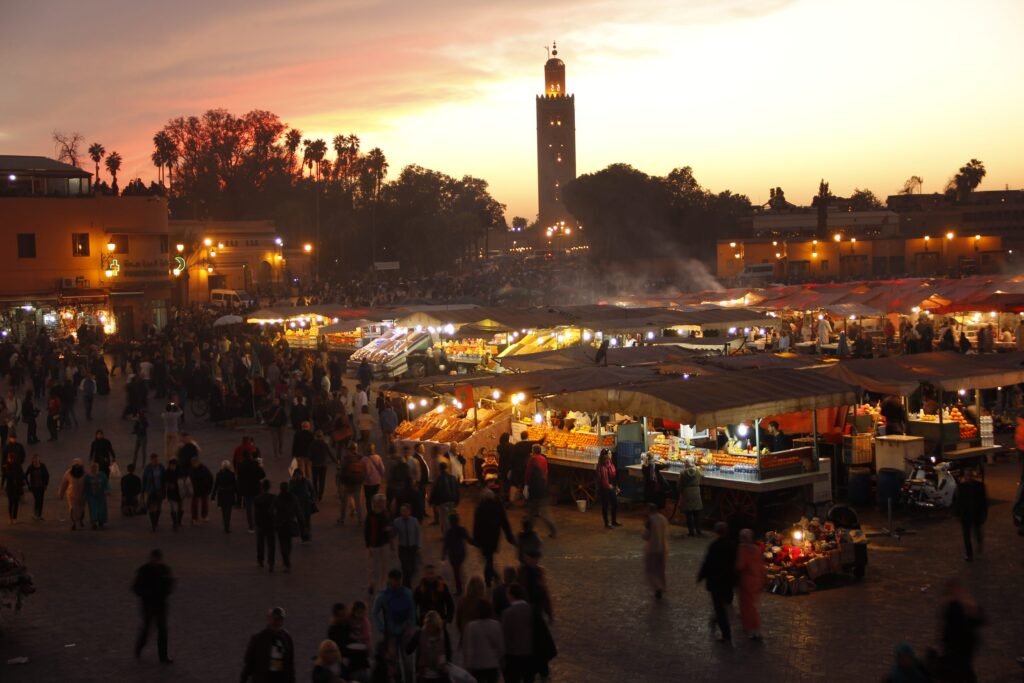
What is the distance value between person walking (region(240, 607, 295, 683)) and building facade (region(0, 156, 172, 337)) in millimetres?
41408

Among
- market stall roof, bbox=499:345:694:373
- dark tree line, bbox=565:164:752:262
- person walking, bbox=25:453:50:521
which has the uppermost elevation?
dark tree line, bbox=565:164:752:262

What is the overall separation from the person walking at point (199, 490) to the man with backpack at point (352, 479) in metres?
1.99

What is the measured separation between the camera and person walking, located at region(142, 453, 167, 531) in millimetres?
16484

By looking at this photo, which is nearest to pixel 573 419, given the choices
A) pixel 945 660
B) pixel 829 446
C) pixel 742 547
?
pixel 829 446

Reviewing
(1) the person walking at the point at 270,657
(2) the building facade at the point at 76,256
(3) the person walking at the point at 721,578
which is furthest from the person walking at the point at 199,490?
(2) the building facade at the point at 76,256

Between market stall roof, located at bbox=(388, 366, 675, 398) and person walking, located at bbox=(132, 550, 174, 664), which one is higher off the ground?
market stall roof, located at bbox=(388, 366, 675, 398)

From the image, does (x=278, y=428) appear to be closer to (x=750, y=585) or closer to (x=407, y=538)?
(x=407, y=538)

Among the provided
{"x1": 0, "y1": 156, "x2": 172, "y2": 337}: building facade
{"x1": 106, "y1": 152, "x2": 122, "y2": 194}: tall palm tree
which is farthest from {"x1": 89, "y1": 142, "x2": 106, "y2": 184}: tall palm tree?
{"x1": 0, "y1": 156, "x2": 172, "y2": 337}: building facade

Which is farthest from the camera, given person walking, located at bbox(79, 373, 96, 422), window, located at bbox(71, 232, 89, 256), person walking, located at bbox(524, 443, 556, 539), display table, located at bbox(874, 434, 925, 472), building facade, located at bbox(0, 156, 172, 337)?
window, located at bbox(71, 232, 89, 256)

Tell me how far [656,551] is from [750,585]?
5.64 feet

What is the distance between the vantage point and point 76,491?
16.5 meters

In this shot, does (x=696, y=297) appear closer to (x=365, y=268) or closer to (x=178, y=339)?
(x=178, y=339)

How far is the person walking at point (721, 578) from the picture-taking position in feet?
34.6

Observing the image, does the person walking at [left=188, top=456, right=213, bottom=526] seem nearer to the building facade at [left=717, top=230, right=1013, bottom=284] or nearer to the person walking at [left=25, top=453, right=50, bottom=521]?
the person walking at [left=25, top=453, right=50, bottom=521]
